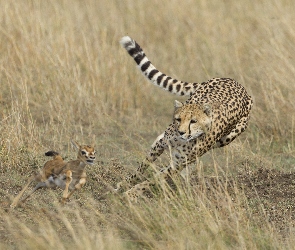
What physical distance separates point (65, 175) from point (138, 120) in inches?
117

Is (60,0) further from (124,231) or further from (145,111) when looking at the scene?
(124,231)

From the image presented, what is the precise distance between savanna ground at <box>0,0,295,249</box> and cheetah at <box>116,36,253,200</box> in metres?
0.18

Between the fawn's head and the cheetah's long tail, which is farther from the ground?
the cheetah's long tail

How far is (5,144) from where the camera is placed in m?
6.02

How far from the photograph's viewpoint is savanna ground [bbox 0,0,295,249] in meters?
4.48

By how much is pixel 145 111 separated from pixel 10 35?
1.57 m

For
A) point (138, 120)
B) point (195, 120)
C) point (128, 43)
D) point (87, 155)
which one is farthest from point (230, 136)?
point (138, 120)

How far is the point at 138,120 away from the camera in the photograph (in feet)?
26.5

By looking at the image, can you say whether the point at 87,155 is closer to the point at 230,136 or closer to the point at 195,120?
the point at 195,120

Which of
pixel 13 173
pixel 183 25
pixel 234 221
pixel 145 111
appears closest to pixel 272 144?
pixel 145 111

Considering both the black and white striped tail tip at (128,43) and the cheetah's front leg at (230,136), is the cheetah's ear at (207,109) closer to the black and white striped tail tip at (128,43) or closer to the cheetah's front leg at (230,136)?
the cheetah's front leg at (230,136)

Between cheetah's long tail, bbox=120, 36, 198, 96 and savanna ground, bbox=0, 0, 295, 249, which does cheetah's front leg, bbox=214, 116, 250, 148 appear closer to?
savanna ground, bbox=0, 0, 295, 249

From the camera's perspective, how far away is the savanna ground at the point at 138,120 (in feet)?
14.7

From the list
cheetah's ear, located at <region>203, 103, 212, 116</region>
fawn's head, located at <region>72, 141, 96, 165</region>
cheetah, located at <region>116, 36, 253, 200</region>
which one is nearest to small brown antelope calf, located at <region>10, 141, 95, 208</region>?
fawn's head, located at <region>72, 141, 96, 165</region>
